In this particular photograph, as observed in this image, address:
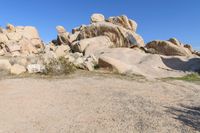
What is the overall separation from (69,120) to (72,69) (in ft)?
30.0

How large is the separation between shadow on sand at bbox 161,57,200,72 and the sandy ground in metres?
7.26

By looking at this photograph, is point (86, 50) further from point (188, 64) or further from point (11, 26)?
point (11, 26)

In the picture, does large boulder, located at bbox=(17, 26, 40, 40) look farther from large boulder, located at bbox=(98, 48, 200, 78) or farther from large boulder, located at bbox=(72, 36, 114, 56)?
large boulder, located at bbox=(98, 48, 200, 78)

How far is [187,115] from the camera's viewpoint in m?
8.41

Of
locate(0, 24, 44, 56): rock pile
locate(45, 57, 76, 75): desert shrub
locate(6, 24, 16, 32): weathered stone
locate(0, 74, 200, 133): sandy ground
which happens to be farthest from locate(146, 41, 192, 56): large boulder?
locate(6, 24, 16, 32): weathered stone

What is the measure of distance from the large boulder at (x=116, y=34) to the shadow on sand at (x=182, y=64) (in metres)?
6.87

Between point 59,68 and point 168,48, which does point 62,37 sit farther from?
point 59,68

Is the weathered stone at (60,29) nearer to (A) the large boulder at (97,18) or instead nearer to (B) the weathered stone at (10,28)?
(A) the large boulder at (97,18)

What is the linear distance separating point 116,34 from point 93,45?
11.7ft

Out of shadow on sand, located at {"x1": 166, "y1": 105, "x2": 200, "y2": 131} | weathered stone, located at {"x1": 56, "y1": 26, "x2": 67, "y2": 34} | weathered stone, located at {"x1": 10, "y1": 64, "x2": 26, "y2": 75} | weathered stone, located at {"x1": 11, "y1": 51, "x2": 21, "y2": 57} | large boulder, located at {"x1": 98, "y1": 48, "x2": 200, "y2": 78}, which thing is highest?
weathered stone, located at {"x1": 56, "y1": 26, "x2": 67, "y2": 34}

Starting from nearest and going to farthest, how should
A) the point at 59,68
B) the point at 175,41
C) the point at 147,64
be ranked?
the point at 59,68 → the point at 147,64 → the point at 175,41

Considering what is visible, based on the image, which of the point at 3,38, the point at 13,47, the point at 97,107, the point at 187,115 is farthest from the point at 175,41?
the point at 187,115

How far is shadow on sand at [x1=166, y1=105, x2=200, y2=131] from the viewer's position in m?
7.70

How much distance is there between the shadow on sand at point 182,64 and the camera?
2081cm
